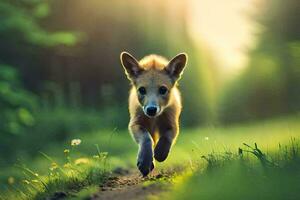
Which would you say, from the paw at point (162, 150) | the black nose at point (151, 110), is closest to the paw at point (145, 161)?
the paw at point (162, 150)

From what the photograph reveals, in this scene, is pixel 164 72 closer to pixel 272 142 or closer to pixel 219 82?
pixel 272 142

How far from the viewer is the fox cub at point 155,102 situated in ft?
27.1

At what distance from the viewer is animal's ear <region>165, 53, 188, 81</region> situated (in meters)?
9.02

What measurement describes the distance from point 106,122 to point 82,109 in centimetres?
206

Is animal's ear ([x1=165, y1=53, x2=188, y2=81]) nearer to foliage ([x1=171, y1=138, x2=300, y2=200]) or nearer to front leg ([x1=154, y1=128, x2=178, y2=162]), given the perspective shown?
front leg ([x1=154, y1=128, x2=178, y2=162])

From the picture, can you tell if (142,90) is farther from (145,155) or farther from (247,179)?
(247,179)

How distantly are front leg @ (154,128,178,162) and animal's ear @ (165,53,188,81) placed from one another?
80 cm

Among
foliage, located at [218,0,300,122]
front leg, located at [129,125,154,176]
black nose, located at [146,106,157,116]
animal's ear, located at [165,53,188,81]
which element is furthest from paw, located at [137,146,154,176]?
foliage, located at [218,0,300,122]

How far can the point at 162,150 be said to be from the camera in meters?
8.13

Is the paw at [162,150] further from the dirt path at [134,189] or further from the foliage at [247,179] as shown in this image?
the foliage at [247,179]

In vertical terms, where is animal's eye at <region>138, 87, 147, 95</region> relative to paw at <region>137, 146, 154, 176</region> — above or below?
above

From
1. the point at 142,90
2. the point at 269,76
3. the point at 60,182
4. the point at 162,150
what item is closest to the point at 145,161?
the point at 162,150

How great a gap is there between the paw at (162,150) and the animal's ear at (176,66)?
1.09 metres

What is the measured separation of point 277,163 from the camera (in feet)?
20.7
